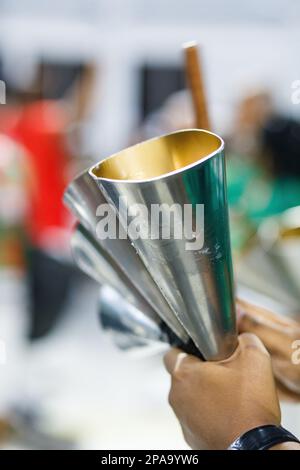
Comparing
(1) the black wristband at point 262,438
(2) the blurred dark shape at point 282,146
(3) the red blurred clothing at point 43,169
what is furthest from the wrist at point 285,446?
(3) the red blurred clothing at point 43,169

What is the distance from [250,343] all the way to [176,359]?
69 millimetres

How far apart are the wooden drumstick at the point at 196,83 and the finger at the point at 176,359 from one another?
9.3 inches

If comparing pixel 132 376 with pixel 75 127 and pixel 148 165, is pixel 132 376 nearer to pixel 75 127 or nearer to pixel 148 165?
pixel 75 127

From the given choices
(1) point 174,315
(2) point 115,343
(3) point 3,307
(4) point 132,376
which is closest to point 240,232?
(2) point 115,343

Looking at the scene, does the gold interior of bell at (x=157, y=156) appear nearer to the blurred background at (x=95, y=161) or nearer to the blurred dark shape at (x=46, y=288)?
the blurred background at (x=95, y=161)

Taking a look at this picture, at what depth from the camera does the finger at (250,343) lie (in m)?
0.70

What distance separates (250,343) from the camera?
0.70m

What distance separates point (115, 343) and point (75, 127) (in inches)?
96.6

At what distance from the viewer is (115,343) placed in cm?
89

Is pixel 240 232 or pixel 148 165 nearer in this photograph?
pixel 148 165

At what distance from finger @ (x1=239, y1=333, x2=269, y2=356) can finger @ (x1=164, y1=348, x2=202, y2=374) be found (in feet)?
0.14

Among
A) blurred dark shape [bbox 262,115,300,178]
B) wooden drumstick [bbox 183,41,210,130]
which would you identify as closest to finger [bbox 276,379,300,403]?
wooden drumstick [bbox 183,41,210,130]

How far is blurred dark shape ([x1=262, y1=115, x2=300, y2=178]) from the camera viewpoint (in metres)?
2.66

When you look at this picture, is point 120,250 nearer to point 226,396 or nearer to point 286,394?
point 226,396
